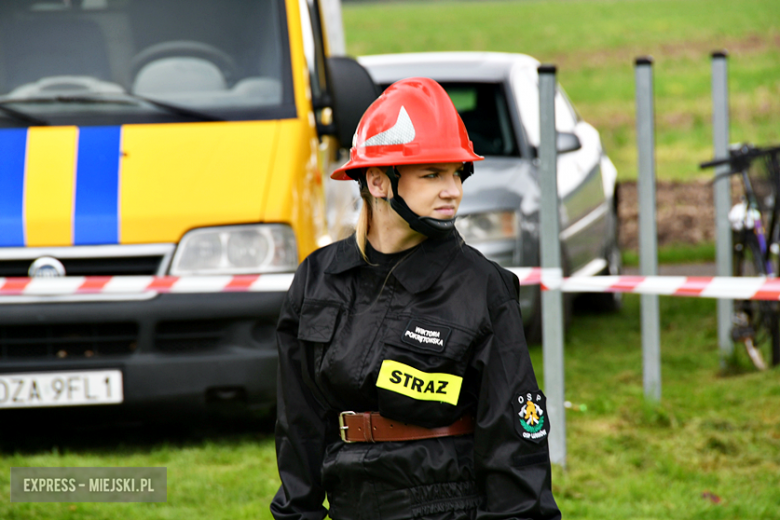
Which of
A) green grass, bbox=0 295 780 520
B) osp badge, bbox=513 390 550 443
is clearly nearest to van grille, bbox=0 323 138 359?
green grass, bbox=0 295 780 520

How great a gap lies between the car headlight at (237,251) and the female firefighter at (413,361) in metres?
2.00

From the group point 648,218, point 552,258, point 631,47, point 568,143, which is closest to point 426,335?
point 552,258

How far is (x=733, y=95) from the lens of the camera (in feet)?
74.5

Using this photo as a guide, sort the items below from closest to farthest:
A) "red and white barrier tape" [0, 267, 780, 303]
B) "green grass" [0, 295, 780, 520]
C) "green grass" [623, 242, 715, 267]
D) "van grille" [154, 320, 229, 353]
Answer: "green grass" [0, 295, 780, 520], "red and white barrier tape" [0, 267, 780, 303], "van grille" [154, 320, 229, 353], "green grass" [623, 242, 715, 267]

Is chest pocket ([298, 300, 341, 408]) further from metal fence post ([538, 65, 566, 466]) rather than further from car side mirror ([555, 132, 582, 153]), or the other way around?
car side mirror ([555, 132, 582, 153])

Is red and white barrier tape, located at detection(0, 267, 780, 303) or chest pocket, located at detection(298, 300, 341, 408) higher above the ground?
chest pocket, located at detection(298, 300, 341, 408)

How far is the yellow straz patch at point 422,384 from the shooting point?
216 centimetres

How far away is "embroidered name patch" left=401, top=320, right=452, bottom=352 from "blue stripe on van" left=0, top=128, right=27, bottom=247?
8.52ft

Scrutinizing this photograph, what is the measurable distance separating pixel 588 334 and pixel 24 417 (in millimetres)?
4174

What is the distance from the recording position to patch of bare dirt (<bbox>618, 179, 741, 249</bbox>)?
1149 cm

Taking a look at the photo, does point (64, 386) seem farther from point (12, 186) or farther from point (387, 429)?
point (387, 429)

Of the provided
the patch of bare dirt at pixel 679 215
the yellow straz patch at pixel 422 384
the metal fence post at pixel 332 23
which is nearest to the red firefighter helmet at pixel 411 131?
the yellow straz patch at pixel 422 384

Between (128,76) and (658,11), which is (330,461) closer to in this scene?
(128,76)

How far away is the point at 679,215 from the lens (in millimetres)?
12352
